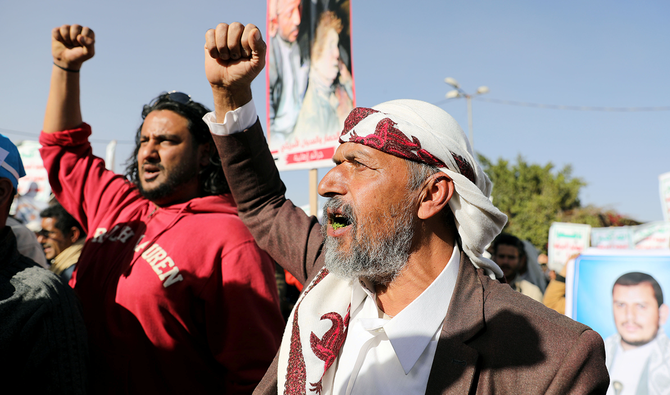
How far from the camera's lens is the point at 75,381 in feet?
5.49

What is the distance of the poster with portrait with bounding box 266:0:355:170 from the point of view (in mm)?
4020

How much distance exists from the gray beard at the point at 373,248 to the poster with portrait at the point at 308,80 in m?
2.17

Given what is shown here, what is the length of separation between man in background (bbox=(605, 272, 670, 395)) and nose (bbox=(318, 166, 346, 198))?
6.89ft

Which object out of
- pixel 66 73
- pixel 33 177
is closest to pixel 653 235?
pixel 66 73

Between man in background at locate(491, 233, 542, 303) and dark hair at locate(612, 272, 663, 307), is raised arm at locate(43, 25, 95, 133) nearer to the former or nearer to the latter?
dark hair at locate(612, 272, 663, 307)

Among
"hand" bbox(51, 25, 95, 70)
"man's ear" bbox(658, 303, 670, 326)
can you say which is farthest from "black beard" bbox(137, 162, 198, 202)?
"man's ear" bbox(658, 303, 670, 326)

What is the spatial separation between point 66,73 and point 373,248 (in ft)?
6.59

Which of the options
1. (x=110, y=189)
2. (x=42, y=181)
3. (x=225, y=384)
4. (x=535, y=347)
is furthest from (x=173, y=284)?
(x=42, y=181)

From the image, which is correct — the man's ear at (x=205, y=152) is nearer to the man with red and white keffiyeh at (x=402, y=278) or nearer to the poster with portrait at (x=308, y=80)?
the man with red and white keffiyeh at (x=402, y=278)

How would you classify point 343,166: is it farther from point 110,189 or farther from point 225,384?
point 110,189

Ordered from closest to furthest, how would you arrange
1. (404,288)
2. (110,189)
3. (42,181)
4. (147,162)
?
(404,288)
(147,162)
(110,189)
(42,181)

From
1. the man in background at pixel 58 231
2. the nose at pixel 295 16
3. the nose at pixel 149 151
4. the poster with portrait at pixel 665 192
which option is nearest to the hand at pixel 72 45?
the nose at pixel 149 151

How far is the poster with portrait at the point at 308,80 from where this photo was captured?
13.2 ft

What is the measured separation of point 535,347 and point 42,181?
7.51 metres
